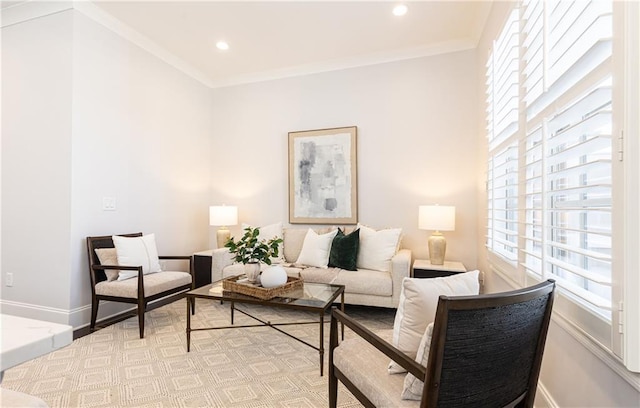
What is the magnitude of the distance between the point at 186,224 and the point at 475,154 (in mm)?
3755

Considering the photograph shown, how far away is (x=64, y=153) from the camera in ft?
9.45

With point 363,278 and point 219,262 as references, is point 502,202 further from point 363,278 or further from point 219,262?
point 219,262

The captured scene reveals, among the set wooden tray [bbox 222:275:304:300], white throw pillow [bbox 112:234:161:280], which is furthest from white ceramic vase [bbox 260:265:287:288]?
white throw pillow [bbox 112:234:161:280]

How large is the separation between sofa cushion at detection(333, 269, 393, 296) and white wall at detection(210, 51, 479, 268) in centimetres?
88

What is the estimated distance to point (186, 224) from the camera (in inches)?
167

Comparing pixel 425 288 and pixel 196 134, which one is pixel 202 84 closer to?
pixel 196 134

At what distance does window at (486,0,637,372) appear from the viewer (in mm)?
1128

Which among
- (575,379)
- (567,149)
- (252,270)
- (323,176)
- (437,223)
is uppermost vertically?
(323,176)

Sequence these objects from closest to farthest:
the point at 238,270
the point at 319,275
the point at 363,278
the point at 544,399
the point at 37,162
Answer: the point at 544,399, the point at 37,162, the point at 363,278, the point at 319,275, the point at 238,270

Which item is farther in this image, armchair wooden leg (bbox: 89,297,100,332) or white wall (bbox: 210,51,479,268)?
white wall (bbox: 210,51,479,268)

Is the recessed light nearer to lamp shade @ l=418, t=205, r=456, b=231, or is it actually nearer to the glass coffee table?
lamp shade @ l=418, t=205, r=456, b=231

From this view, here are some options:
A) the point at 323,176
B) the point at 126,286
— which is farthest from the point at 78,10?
the point at 323,176

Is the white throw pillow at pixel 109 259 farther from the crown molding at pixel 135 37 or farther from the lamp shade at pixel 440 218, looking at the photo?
the lamp shade at pixel 440 218

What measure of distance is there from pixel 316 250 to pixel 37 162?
2864 millimetres
